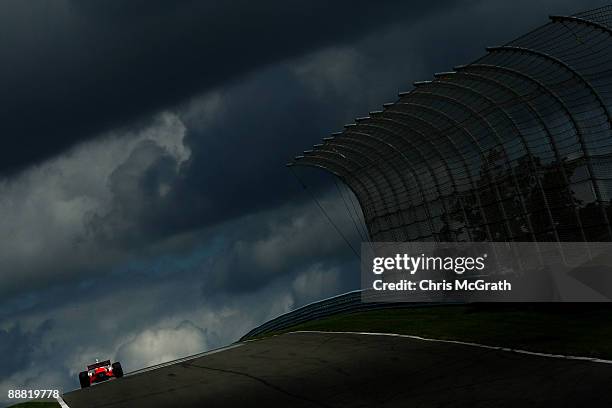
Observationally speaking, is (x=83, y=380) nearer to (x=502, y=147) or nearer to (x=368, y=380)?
(x=368, y=380)

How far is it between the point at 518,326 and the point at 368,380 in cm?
767

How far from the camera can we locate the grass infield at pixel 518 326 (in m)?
17.9

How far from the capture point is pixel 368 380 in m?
16.2

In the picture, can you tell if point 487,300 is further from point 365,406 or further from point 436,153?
point 365,406

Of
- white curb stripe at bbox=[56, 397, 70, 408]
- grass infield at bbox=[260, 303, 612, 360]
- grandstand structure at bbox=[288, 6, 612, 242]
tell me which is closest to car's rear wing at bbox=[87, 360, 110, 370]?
white curb stripe at bbox=[56, 397, 70, 408]

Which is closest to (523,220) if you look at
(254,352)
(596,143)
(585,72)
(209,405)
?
(596,143)

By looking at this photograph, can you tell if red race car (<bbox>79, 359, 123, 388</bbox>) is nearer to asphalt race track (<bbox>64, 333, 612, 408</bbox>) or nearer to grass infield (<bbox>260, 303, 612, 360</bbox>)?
asphalt race track (<bbox>64, 333, 612, 408</bbox>)

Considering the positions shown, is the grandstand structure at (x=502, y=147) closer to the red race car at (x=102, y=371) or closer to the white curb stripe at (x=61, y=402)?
the red race car at (x=102, y=371)

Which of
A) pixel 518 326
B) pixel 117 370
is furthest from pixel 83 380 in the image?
pixel 518 326

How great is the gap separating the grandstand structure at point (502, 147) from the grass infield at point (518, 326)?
3458 millimetres

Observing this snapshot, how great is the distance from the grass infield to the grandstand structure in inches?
136

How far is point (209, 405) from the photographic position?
15.8 m

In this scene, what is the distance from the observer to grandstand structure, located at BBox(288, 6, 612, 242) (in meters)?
24.3

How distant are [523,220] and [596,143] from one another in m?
5.82
